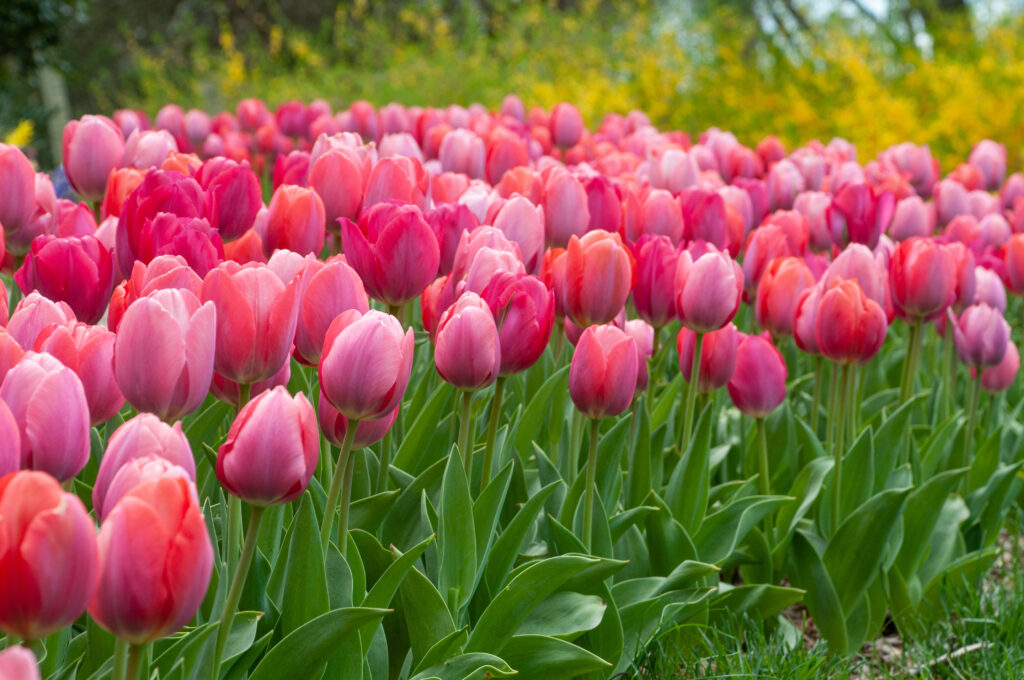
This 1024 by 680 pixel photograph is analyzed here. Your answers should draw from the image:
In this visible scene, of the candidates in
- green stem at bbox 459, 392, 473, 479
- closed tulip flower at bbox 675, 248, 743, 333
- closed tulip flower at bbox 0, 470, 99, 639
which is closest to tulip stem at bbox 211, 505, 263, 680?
closed tulip flower at bbox 0, 470, 99, 639

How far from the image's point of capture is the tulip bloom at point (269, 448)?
100cm

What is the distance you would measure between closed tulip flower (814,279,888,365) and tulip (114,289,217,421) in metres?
1.16

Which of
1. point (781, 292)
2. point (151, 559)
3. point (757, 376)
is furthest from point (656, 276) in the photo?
point (151, 559)

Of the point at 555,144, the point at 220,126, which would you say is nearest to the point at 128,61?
the point at 220,126

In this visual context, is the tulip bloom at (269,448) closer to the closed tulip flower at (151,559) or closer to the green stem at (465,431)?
the closed tulip flower at (151,559)

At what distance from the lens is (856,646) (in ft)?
7.04

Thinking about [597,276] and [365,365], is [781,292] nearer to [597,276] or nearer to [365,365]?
[597,276]

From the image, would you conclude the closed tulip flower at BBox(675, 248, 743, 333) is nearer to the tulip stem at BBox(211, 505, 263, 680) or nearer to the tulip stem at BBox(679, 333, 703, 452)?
the tulip stem at BBox(679, 333, 703, 452)

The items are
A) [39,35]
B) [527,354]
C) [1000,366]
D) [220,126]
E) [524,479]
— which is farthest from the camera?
[39,35]

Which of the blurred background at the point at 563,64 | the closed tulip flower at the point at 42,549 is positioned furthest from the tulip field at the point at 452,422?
the blurred background at the point at 563,64

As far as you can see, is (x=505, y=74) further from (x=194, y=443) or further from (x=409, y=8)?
(x=194, y=443)

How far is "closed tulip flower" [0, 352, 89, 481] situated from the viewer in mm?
947

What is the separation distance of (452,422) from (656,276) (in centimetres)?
43

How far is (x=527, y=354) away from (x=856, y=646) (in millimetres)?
1141
